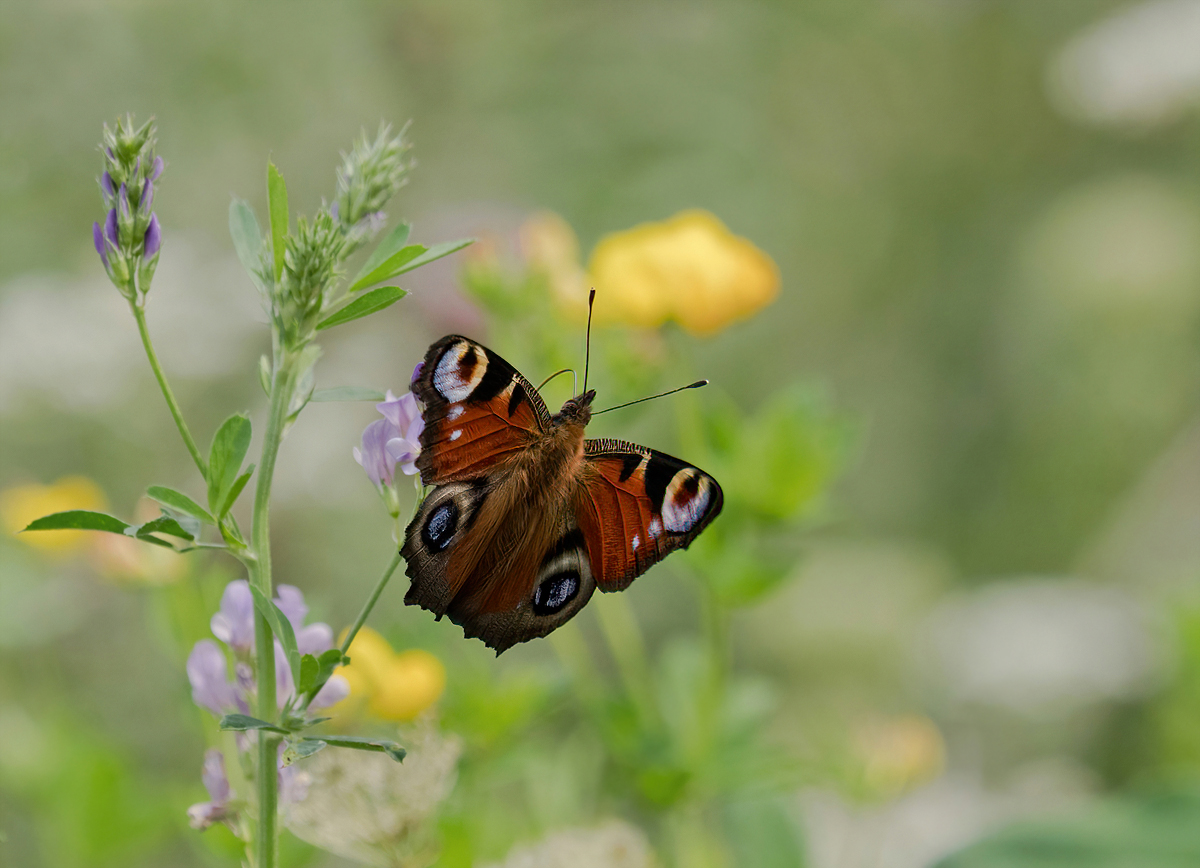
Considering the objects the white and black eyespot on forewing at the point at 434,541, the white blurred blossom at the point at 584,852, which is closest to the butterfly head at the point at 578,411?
the white and black eyespot on forewing at the point at 434,541

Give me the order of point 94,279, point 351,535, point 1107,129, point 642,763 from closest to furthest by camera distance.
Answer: point 642,763 → point 94,279 → point 351,535 → point 1107,129

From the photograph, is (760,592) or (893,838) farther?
(893,838)

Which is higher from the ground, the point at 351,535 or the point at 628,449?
the point at 351,535

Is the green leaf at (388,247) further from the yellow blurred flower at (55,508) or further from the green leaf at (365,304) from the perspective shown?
the yellow blurred flower at (55,508)

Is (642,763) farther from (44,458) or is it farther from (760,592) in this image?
(44,458)

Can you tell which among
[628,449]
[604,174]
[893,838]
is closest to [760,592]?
[628,449]

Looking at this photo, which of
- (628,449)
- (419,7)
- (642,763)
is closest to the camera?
(628,449)

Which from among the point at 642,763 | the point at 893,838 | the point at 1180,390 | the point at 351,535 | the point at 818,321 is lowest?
the point at 642,763
